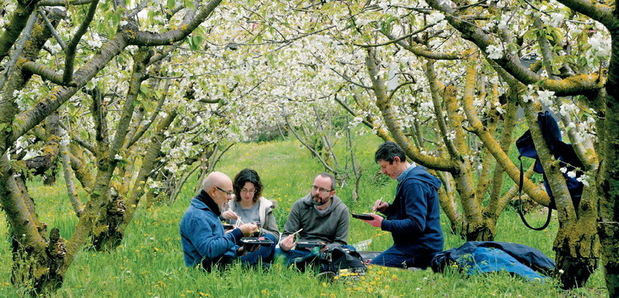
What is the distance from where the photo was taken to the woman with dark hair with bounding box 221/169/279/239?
684 centimetres

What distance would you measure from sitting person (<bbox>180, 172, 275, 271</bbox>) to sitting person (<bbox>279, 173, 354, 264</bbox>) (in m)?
1.05

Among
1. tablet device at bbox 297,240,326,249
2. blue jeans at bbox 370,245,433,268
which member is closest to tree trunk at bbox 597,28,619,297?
tablet device at bbox 297,240,326,249

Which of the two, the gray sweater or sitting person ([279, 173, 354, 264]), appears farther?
the gray sweater

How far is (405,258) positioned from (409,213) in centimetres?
52

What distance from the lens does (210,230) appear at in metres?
5.55

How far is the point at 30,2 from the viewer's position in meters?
3.25

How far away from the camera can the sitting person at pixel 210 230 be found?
5.52 m

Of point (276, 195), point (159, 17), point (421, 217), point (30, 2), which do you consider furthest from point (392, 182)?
point (30, 2)

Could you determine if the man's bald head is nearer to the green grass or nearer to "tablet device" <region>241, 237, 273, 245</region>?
"tablet device" <region>241, 237, 273, 245</region>

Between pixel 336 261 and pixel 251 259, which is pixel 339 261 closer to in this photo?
pixel 336 261

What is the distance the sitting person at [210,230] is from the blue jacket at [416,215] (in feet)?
4.94

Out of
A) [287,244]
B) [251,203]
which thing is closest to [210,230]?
[287,244]

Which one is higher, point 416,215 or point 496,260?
point 416,215

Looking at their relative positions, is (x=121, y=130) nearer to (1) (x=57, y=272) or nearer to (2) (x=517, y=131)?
(1) (x=57, y=272)
